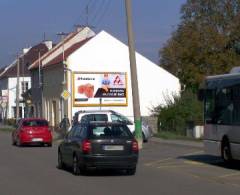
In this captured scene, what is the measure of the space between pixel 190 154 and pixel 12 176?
1063 cm

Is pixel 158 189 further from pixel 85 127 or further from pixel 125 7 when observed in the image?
pixel 125 7

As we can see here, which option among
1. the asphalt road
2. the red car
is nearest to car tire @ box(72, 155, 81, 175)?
the asphalt road

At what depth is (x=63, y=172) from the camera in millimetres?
20922

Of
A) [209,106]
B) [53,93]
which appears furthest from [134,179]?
[53,93]

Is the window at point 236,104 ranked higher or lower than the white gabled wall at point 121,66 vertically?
lower

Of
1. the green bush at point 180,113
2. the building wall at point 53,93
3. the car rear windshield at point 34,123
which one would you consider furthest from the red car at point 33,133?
the building wall at point 53,93

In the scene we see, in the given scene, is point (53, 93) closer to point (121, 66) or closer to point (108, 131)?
point (121, 66)

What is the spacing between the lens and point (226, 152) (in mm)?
22172

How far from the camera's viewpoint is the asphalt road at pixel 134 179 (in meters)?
15.8

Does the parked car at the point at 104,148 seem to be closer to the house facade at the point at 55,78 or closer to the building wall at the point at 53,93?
the house facade at the point at 55,78

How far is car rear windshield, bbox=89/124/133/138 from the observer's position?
64.9 feet

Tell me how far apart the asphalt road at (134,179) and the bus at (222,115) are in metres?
0.58

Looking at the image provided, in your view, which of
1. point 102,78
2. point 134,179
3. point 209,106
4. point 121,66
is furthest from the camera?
point 121,66

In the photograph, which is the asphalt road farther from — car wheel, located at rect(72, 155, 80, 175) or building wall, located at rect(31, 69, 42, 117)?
building wall, located at rect(31, 69, 42, 117)
